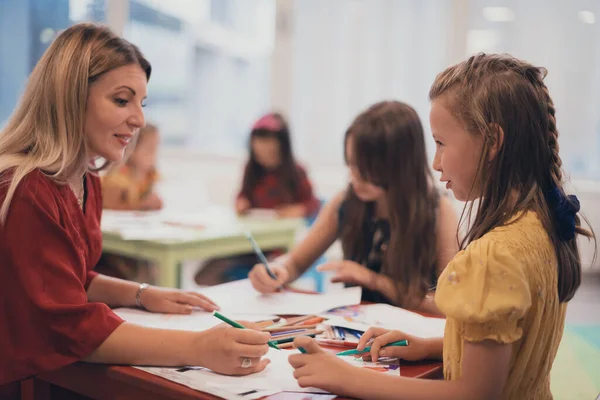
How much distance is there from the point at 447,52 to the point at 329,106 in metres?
0.90

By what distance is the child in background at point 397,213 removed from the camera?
5.41ft

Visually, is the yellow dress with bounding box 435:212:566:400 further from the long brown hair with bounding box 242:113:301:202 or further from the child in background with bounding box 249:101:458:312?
the long brown hair with bounding box 242:113:301:202

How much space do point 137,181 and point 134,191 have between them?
3.3 inches

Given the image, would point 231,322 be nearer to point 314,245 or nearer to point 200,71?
point 314,245

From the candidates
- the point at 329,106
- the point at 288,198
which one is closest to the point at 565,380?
the point at 288,198

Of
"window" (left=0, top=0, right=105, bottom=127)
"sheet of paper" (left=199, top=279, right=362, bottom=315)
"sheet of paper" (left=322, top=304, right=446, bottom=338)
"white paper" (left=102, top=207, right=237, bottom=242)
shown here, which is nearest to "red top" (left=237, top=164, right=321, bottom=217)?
"white paper" (left=102, top=207, right=237, bottom=242)

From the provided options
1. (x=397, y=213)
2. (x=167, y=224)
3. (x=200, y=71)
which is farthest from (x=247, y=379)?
(x=200, y=71)

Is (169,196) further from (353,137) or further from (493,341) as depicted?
(493,341)

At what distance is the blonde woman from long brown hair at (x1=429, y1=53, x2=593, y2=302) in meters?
0.41

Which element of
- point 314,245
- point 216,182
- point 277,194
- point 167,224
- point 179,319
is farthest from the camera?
point 216,182

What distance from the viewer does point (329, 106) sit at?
4.78m

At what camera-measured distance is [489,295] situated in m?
0.87

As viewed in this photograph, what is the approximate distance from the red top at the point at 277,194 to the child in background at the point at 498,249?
8.33 feet

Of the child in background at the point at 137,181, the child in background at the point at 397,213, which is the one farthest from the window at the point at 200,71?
the child in background at the point at 397,213
